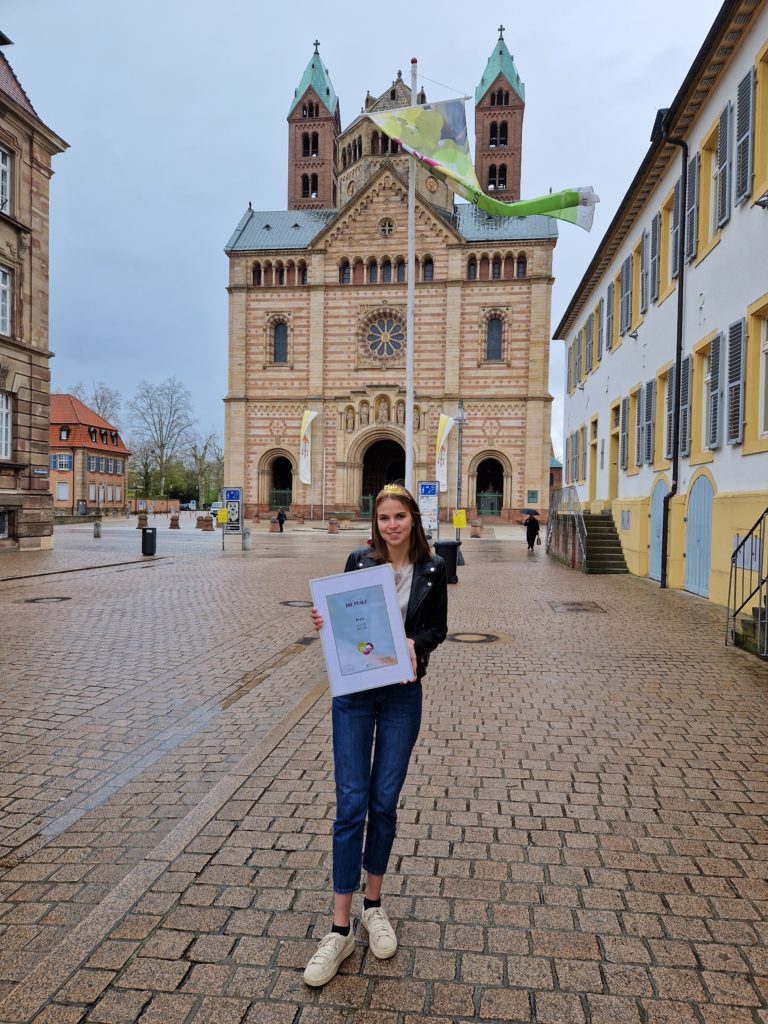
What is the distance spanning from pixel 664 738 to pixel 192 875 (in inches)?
145

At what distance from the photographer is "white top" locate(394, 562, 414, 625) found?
301cm

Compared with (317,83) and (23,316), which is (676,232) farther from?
(317,83)

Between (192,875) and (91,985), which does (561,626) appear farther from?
(91,985)

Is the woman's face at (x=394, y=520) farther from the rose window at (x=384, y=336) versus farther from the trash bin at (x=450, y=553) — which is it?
the rose window at (x=384, y=336)

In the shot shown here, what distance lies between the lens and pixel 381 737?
9.74 feet

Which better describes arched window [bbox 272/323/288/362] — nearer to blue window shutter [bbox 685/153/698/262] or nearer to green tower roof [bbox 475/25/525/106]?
green tower roof [bbox 475/25/525/106]

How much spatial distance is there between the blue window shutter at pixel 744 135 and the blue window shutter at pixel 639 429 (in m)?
6.53

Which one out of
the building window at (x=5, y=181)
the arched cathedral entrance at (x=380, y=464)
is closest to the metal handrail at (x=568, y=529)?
the building window at (x=5, y=181)

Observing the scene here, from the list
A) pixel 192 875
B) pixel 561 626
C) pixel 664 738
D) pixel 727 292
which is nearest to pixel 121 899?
pixel 192 875

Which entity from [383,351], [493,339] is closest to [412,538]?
[493,339]

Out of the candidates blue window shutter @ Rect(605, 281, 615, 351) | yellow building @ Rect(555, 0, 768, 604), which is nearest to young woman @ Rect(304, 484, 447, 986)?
yellow building @ Rect(555, 0, 768, 604)

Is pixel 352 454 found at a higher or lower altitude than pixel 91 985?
higher

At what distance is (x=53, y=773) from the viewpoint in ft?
15.5

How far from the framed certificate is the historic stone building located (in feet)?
71.0
